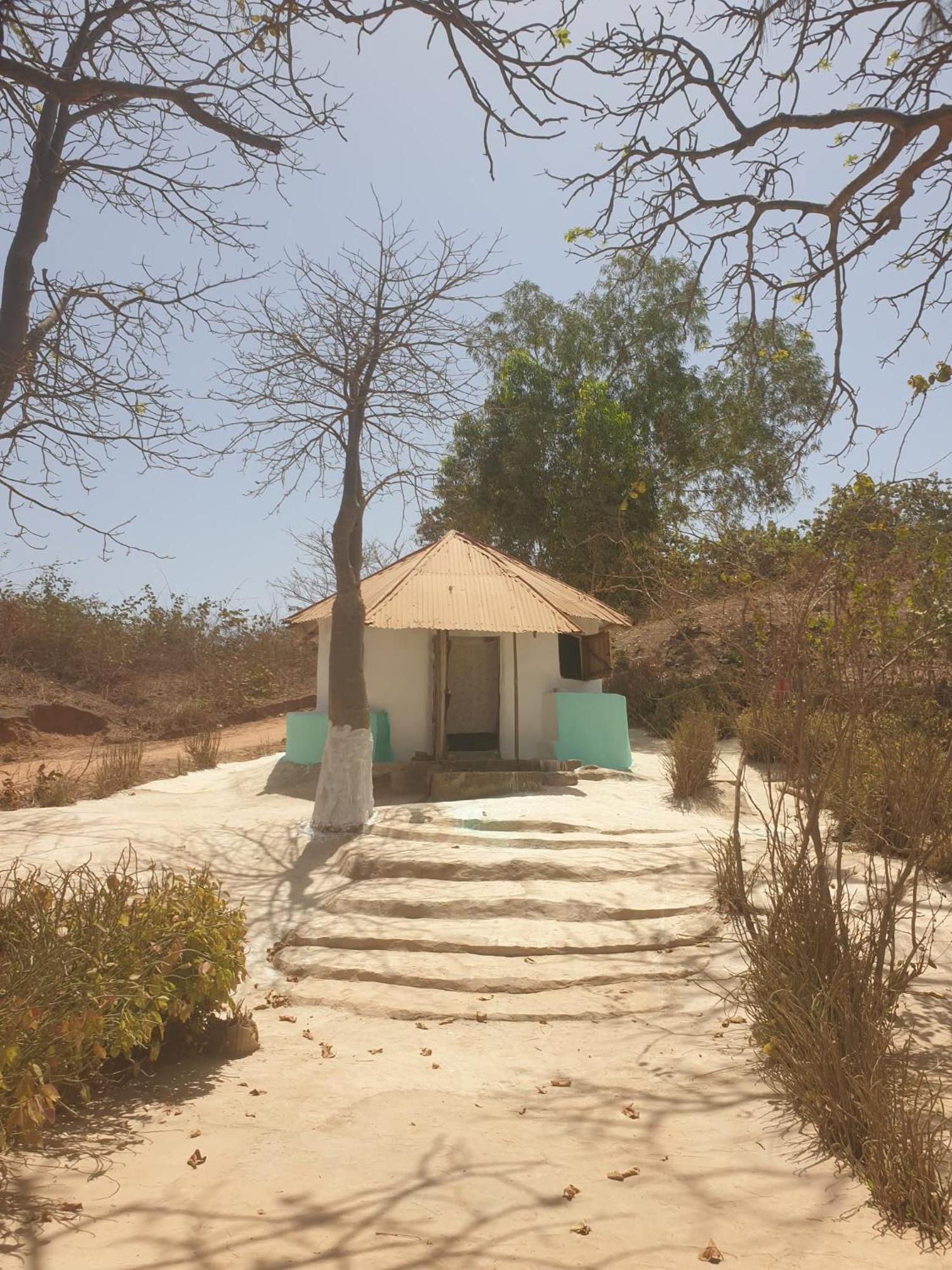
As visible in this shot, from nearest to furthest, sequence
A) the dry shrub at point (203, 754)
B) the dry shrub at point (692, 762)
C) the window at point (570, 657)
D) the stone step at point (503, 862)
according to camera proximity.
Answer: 1. the stone step at point (503, 862)
2. the dry shrub at point (692, 762)
3. the dry shrub at point (203, 754)
4. the window at point (570, 657)

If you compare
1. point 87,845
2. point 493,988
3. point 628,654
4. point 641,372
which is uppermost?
point 641,372

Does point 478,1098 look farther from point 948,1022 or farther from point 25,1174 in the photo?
point 948,1022

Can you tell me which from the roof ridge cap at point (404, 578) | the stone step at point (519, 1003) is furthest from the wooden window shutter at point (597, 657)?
the stone step at point (519, 1003)

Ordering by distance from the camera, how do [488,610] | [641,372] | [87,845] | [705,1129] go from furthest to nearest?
[641,372], [488,610], [87,845], [705,1129]

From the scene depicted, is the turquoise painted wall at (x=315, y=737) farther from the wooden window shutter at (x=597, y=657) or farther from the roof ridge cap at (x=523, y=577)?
the wooden window shutter at (x=597, y=657)

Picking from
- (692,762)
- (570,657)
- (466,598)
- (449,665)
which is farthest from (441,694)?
(692,762)

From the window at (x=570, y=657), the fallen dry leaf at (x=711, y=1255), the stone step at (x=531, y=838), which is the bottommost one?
the fallen dry leaf at (x=711, y=1255)

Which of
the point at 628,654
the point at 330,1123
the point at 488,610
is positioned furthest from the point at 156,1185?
the point at 628,654

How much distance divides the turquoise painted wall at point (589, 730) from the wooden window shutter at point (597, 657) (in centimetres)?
159

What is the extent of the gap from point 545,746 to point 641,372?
41.7 feet

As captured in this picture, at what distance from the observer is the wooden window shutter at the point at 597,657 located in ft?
49.4

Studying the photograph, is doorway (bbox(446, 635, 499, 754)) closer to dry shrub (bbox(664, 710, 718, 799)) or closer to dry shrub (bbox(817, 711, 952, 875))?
dry shrub (bbox(664, 710, 718, 799))

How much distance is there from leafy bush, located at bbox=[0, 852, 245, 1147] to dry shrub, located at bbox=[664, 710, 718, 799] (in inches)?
293

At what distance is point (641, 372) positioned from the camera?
907 inches
